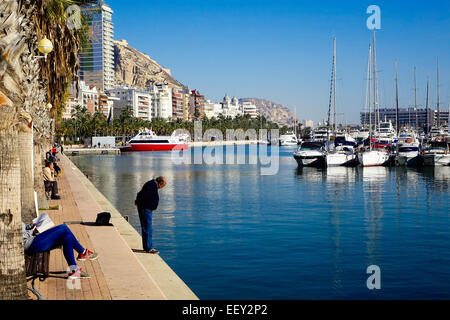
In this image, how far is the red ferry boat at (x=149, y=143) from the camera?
117319mm

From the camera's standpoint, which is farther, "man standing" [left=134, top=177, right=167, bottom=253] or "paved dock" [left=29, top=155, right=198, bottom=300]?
"man standing" [left=134, top=177, right=167, bottom=253]

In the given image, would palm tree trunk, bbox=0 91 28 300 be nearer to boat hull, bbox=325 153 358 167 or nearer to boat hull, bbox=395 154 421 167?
boat hull, bbox=325 153 358 167

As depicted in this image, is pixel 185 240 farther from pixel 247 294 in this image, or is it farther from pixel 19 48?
pixel 19 48

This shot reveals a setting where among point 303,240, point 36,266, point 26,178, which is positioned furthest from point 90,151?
point 36,266

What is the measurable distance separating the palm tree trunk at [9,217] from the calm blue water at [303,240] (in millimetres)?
4414

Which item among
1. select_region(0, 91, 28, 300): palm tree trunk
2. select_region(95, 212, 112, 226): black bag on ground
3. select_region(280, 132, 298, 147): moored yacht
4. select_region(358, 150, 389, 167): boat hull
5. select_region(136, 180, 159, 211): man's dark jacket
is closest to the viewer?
select_region(0, 91, 28, 300): palm tree trunk

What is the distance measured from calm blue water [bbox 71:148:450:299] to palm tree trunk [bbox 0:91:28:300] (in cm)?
441

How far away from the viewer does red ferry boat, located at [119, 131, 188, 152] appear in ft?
385

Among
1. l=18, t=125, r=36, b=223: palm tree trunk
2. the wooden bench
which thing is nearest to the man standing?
the wooden bench

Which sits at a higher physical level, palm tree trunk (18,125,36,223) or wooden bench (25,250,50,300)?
palm tree trunk (18,125,36,223)

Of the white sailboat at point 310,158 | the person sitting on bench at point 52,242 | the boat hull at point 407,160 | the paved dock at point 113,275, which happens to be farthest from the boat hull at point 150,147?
the person sitting on bench at point 52,242

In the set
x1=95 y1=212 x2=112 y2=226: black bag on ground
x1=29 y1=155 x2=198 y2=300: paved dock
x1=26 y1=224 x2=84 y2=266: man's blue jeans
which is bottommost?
x1=29 y1=155 x2=198 y2=300: paved dock

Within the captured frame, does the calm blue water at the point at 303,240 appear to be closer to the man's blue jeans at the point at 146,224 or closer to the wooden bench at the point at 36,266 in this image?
the man's blue jeans at the point at 146,224
